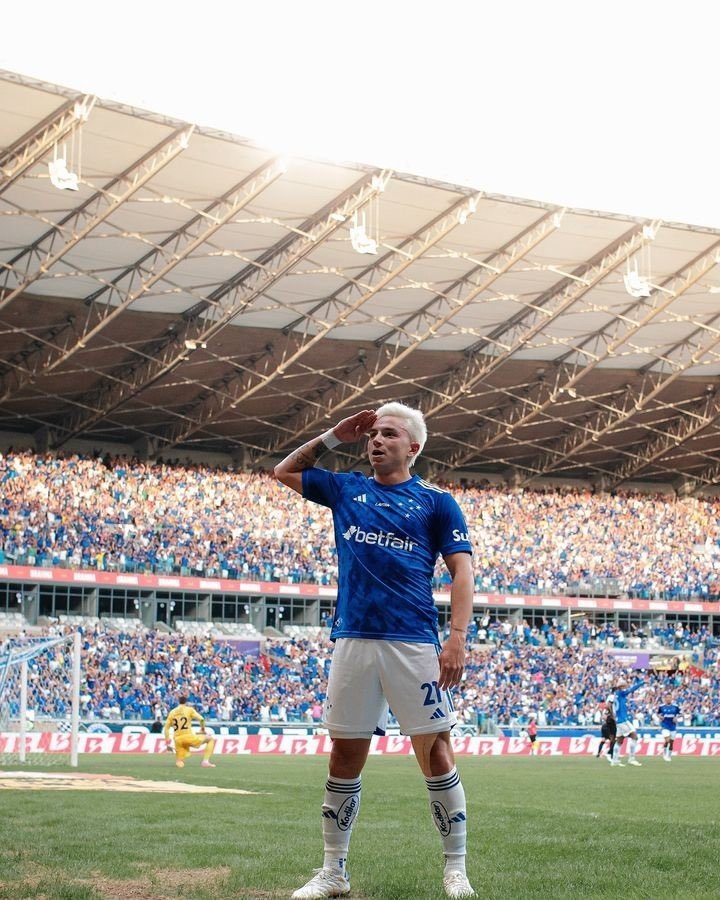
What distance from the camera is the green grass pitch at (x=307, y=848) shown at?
6656 mm

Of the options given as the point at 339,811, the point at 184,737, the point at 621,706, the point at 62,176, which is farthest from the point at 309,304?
the point at 339,811

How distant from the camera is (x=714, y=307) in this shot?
56250 millimetres

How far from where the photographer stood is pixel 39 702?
128ft

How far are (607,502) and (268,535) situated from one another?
77.7ft

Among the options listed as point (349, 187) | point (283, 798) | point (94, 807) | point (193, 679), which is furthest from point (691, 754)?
point (94, 807)

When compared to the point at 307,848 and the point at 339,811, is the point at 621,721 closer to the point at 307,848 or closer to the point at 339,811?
the point at 307,848

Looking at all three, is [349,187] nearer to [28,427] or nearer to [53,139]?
[53,139]

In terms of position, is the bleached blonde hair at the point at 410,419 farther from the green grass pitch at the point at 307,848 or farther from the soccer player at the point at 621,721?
the soccer player at the point at 621,721

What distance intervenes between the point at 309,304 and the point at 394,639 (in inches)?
1851

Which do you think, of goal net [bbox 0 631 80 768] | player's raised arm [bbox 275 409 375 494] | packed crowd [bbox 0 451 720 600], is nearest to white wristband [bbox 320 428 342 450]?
player's raised arm [bbox 275 409 375 494]

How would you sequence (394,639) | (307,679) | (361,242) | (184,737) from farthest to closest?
(307,679) → (361,242) → (184,737) → (394,639)

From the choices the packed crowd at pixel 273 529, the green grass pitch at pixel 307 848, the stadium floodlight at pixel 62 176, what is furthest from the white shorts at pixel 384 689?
the packed crowd at pixel 273 529

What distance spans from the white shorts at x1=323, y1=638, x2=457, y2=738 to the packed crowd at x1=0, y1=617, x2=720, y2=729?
102ft

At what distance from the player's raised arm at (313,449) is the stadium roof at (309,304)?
29.0 m
